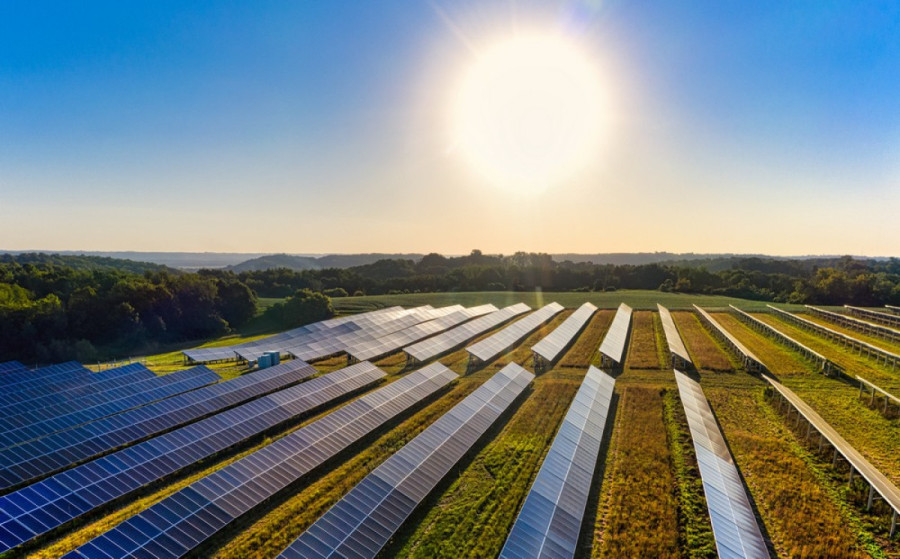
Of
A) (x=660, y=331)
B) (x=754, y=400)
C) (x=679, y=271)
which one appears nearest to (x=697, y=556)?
(x=754, y=400)

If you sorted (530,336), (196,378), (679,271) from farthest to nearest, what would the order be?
1. (679,271)
2. (530,336)
3. (196,378)

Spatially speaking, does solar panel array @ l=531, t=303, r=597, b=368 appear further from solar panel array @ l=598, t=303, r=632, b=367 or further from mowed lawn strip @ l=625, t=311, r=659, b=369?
mowed lawn strip @ l=625, t=311, r=659, b=369

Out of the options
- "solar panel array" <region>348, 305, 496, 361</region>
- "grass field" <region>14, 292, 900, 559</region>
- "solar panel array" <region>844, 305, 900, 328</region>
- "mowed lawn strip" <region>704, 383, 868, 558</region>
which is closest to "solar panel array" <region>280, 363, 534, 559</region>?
"grass field" <region>14, 292, 900, 559</region>

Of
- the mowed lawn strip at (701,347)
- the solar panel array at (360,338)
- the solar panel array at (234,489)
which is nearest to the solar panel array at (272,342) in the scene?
the solar panel array at (360,338)

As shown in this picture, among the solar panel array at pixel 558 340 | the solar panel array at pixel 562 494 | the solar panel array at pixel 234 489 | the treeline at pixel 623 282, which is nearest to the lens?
the solar panel array at pixel 562 494

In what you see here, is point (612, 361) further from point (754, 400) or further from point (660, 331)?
point (660, 331)

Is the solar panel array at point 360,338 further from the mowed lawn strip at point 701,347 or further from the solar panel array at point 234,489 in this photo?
the mowed lawn strip at point 701,347

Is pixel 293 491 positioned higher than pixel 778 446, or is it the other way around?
pixel 778 446
